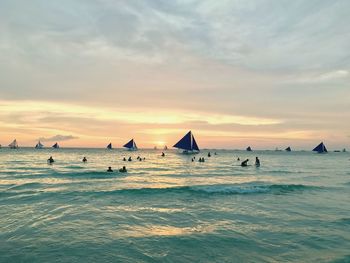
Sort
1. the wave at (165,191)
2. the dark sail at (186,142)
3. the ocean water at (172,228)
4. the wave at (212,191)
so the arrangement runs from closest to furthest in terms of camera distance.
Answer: the ocean water at (172,228), the wave at (165,191), the wave at (212,191), the dark sail at (186,142)

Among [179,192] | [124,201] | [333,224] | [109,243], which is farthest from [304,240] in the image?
[179,192]

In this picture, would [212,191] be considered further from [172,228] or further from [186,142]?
[186,142]

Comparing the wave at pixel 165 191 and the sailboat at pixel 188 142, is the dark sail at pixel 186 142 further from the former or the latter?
the wave at pixel 165 191

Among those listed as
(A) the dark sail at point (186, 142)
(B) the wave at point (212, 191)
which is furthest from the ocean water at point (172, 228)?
(A) the dark sail at point (186, 142)

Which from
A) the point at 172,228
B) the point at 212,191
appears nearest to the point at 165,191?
the point at 212,191

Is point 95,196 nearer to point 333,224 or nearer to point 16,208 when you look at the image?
point 16,208

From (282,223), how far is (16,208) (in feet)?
51.0

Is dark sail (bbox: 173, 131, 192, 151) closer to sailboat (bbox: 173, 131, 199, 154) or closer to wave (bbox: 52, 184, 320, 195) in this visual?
sailboat (bbox: 173, 131, 199, 154)

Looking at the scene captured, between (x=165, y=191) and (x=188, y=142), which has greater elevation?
(x=188, y=142)

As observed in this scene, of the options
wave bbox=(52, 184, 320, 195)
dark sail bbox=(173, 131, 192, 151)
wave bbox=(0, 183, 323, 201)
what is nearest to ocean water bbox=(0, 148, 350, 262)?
wave bbox=(0, 183, 323, 201)

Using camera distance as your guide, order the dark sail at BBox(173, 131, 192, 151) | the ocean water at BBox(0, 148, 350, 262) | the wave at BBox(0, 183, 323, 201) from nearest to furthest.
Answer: the ocean water at BBox(0, 148, 350, 262)
the wave at BBox(0, 183, 323, 201)
the dark sail at BBox(173, 131, 192, 151)

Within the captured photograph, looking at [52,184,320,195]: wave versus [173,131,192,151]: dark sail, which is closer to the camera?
[52,184,320,195]: wave

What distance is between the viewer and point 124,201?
73.9 ft

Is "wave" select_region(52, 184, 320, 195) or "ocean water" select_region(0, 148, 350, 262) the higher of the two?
"wave" select_region(52, 184, 320, 195)
